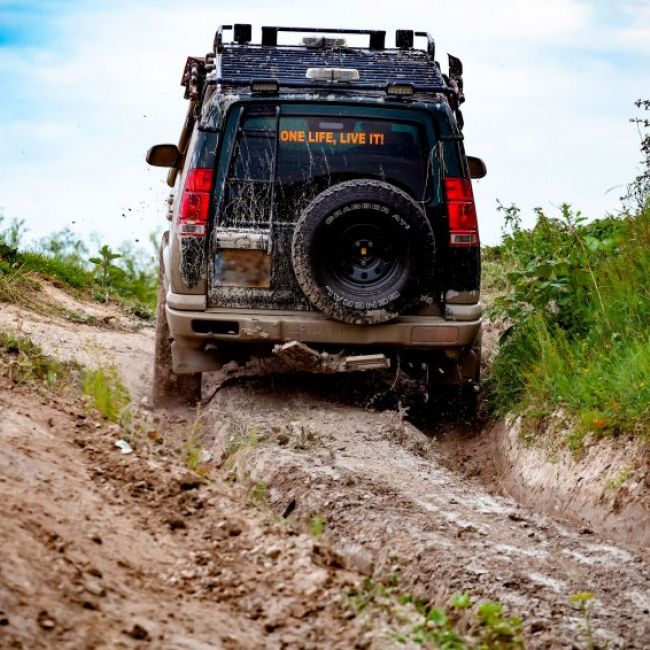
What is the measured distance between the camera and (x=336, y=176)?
707 centimetres

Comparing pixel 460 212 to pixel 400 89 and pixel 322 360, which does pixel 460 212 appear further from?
pixel 322 360

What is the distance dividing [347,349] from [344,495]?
2.13 metres

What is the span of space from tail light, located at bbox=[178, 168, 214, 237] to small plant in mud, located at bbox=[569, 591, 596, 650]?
3703 millimetres

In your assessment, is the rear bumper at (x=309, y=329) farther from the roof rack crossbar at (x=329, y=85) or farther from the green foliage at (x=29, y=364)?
the roof rack crossbar at (x=329, y=85)

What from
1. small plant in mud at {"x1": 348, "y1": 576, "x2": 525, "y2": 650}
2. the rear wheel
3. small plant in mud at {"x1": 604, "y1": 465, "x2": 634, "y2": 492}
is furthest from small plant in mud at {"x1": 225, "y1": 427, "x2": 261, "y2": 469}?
small plant in mud at {"x1": 348, "y1": 576, "x2": 525, "y2": 650}

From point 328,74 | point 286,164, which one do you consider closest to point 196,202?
point 286,164

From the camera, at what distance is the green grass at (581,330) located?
6.29 metres

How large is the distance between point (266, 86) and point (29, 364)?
2.26m

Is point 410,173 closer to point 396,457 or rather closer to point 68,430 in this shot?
point 396,457

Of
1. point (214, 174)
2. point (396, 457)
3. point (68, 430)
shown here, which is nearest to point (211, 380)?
point (214, 174)

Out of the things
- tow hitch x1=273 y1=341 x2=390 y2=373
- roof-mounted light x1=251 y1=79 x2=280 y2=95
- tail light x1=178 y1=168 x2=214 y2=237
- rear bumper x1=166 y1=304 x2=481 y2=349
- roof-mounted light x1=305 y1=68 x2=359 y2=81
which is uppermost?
roof-mounted light x1=305 y1=68 x2=359 y2=81

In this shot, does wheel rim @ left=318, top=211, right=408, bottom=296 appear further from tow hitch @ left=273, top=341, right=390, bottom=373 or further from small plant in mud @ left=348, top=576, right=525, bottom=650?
small plant in mud @ left=348, top=576, right=525, bottom=650

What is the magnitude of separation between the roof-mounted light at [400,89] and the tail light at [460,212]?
23.8 inches

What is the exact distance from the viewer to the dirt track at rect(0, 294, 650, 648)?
3578mm
